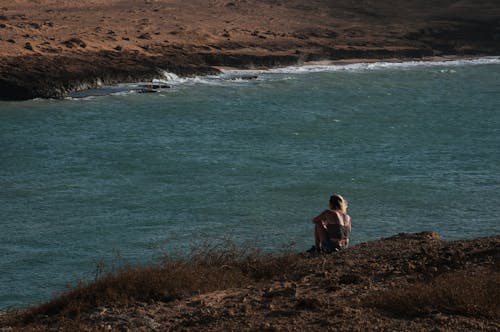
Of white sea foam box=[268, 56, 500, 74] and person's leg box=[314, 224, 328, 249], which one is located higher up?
person's leg box=[314, 224, 328, 249]

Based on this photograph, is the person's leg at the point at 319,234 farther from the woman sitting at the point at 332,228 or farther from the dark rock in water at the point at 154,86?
the dark rock in water at the point at 154,86

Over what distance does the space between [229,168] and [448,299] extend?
1699 cm

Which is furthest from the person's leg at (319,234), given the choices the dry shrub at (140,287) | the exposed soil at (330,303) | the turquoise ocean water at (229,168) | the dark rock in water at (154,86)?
the dark rock in water at (154,86)

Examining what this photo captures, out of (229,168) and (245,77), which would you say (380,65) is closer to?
(245,77)

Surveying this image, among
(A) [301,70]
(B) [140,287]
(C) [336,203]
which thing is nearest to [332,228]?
(C) [336,203]

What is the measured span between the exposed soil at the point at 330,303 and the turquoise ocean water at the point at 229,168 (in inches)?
59.0

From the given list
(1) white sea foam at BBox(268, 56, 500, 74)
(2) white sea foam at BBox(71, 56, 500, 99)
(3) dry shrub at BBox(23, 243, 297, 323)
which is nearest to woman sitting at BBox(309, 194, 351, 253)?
(3) dry shrub at BBox(23, 243, 297, 323)

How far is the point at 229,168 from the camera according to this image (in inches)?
1025

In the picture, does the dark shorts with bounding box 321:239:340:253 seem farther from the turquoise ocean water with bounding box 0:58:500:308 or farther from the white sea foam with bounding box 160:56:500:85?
the white sea foam with bounding box 160:56:500:85

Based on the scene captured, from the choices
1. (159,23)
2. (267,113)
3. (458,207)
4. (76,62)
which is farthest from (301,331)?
(159,23)

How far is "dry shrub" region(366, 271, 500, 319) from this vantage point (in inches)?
360

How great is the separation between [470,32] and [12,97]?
3434 centimetres

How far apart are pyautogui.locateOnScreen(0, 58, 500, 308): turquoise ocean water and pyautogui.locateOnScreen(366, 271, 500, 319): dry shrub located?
3.15 m

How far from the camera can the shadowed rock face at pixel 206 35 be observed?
42750 mm
